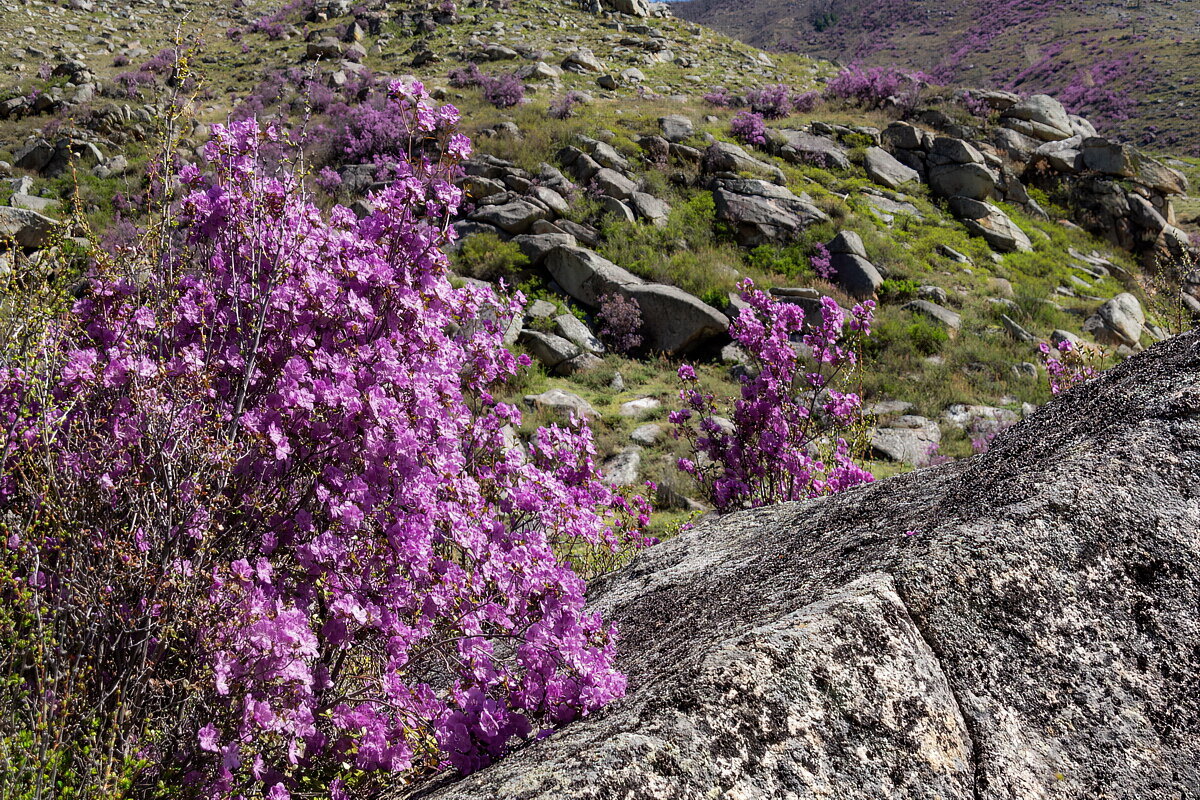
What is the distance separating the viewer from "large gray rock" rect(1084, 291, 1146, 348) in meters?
15.0

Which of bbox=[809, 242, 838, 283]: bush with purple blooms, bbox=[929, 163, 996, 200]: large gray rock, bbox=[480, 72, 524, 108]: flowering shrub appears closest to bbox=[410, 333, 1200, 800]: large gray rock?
bbox=[809, 242, 838, 283]: bush with purple blooms

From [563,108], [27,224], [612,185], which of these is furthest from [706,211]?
[27,224]

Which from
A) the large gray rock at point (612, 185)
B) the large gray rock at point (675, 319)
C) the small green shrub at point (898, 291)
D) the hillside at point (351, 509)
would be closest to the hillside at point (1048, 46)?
the small green shrub at point (898, 291)

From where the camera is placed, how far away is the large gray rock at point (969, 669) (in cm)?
144

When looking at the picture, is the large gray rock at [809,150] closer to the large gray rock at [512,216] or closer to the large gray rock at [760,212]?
the large gray rock at [760,212]

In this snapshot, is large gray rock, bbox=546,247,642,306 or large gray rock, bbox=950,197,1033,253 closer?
large gray rock, bbox=546,247,642,306

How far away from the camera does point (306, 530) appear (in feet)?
7.73

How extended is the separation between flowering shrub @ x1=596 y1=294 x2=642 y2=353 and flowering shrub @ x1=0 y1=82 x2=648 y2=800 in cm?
1049

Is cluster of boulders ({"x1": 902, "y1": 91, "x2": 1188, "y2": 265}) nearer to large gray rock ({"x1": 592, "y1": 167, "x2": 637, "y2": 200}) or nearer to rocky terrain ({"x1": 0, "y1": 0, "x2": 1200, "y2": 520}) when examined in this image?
rocky terrain ({"x1": 0, "y1": 0, "x2": 1200, "y2": 520})

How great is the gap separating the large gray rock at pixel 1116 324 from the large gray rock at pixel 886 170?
7.29 metres

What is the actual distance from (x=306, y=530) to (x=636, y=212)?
15468 mm

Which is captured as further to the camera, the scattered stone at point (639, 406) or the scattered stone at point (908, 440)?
the scattered stone at point (639, 406)

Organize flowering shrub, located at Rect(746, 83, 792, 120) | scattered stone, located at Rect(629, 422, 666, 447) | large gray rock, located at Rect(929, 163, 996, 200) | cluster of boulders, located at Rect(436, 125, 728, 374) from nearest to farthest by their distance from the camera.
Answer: scattered stone, located at Rect(629, 422, 666, 447), cluster of boulders, located at Rect(436, 125, 728, 374), large gray rock, located at Rect(929, 163, 996, 200), flowering shrub, located at Rect(746, 83, 792, 120)

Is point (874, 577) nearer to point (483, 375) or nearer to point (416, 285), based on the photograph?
point (416, 285)
